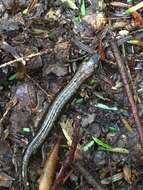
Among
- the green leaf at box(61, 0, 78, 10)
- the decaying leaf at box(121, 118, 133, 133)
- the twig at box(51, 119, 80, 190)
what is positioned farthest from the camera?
the green leaf at box(61, 0, 78, 10)

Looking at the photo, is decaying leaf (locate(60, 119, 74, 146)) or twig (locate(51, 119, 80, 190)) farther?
decaying leaf (locate(60, 119, 74, 146))

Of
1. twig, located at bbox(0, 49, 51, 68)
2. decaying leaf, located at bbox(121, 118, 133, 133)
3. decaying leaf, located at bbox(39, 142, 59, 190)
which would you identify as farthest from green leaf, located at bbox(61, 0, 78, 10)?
decaying leaf, located at bbox(39, 142, 59, 190)

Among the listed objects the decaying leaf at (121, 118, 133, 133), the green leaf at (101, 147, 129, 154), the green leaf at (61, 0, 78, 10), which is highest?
the green leaf at (61, 0, 78, 10)

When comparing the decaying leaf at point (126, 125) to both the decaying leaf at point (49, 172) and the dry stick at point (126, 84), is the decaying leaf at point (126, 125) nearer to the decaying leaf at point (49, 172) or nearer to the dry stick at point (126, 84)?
the dry stick at point (126, 84)

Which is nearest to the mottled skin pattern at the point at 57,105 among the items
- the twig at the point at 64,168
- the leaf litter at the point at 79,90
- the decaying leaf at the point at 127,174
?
the leaf litter at the point at 79,90

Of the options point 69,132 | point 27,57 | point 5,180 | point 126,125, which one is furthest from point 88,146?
point 27,57

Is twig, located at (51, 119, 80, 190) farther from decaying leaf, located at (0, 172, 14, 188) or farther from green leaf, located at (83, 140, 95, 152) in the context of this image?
decaying leaf, located at (0, 172, 14, 188)

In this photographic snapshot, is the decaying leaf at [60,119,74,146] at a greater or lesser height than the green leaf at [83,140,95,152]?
greater
